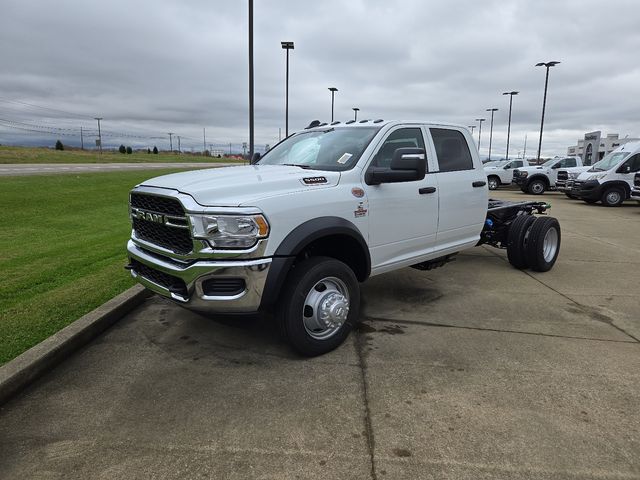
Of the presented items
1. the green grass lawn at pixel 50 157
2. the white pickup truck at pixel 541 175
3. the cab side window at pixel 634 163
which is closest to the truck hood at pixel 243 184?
the cab side window at pixel 634 163

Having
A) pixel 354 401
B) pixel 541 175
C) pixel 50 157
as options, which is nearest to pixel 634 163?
pixel 541 175

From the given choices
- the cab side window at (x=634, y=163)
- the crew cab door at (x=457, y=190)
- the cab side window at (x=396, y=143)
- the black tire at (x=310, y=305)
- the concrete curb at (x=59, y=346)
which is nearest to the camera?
the concrete curb at (x=59, y=346)

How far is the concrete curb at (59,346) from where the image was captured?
3.18 meters

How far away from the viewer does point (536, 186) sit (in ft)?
77.3

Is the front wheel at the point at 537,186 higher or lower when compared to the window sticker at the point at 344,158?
lower

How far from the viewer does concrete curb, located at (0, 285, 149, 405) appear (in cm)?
318

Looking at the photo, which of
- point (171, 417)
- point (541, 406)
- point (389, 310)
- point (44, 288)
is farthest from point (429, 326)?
point (44, 288)

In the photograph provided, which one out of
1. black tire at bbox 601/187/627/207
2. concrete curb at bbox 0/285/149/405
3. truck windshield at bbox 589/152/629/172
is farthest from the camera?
truck windshield at bbox 589/152/629/172

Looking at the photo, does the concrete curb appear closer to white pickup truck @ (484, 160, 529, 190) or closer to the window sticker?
the window sticker

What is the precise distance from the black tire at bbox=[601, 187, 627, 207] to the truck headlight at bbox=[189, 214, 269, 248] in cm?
1837

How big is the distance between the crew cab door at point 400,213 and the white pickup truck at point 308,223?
0.01 metres

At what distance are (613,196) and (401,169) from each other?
17.4 meters

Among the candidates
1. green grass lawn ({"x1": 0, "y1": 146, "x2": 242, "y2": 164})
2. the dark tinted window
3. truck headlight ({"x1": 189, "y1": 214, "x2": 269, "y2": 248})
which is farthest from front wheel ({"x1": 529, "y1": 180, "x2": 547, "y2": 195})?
green grass lawn ({"x1": 0, "y1": 146, "x2": 242, "y2": 164})

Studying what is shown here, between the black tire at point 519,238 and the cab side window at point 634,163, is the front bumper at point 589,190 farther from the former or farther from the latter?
the black tire at point 519,238
